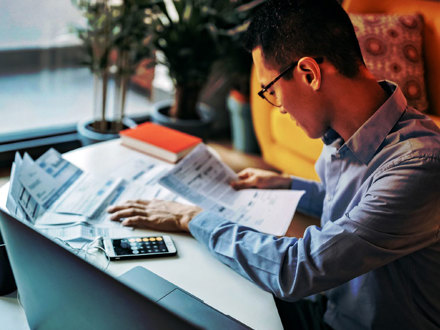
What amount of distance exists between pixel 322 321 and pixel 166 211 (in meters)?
0.43

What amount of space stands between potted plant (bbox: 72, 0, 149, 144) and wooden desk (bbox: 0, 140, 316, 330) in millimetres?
1254

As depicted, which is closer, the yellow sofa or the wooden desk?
the wooden desk

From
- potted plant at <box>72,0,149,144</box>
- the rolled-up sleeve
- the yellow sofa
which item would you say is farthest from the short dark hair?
potted plant at <box>72,0,149,144</box>

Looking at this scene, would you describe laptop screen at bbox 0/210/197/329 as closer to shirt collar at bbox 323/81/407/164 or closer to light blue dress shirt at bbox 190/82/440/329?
light blue dress shirt at bbox 190/82/440/329

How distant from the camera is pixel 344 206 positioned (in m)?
1.04

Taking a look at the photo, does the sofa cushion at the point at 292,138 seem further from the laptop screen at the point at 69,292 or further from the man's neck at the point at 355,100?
the laptop screen at the point at 69,292

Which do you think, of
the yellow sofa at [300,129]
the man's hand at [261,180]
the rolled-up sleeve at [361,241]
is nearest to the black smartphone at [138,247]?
the rolled-up sleeve at [361,241]

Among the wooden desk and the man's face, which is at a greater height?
the man's face

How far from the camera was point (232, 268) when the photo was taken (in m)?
0.92

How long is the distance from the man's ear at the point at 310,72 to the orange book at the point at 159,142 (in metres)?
0.56

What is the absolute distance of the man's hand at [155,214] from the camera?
101cm

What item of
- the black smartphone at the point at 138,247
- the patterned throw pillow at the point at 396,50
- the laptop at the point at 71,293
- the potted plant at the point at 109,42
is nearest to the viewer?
the laptop at the point at 71,293

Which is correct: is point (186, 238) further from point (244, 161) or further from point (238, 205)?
point (244, 161)

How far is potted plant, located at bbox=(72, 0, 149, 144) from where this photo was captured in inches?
81.4
